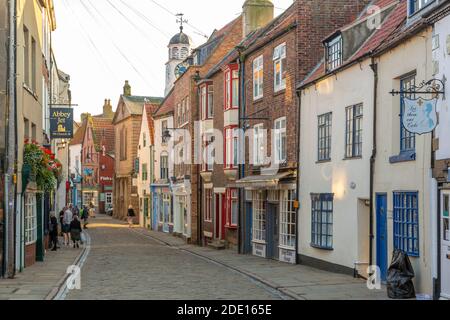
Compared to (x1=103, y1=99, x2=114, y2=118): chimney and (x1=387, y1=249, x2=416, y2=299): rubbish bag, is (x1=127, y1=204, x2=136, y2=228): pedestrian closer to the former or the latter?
(x1=103, y1=99, x2=114, y2=118): chimney

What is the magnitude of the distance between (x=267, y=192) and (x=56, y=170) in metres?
8.18

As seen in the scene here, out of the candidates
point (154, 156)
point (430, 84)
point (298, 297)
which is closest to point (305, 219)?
point (298, 297)

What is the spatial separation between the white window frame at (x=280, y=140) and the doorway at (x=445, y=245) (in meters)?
11.8

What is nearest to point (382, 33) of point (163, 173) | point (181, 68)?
point (163, 173)

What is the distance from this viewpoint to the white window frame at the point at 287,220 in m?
25.5

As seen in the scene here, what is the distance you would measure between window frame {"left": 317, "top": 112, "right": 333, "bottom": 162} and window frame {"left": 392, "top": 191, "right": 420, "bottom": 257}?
5011 mm

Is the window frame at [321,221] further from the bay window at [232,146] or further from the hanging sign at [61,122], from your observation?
the hanging sign at [61,122]

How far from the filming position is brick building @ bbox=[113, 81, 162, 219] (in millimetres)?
67000

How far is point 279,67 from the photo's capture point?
26.9 metres

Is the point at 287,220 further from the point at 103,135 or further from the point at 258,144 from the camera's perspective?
the point at 103,135

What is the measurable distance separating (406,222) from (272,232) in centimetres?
1151

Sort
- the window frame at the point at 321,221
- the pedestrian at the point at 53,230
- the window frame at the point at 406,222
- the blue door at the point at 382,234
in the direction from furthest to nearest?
1. the pedestrian at the point at 53,230
2. the window frame at the point at 321,221
3. the blue door at the point at 382,234
4. the window frame at the point at 406,222

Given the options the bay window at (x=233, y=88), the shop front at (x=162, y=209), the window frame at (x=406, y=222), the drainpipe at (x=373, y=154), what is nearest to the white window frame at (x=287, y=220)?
the drainpipe at (x=373, y=154)
